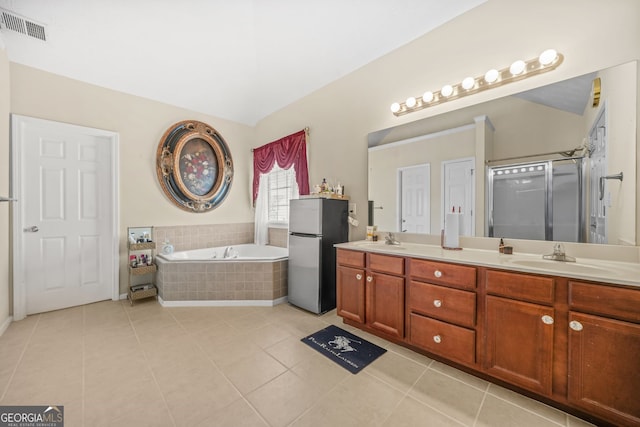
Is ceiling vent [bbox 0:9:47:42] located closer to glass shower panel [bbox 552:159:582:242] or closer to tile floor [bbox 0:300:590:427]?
tile floor [bbox 0:300:590:427]

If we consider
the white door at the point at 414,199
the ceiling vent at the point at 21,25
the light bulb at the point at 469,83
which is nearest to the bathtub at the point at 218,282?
the white door at the point at 414,199

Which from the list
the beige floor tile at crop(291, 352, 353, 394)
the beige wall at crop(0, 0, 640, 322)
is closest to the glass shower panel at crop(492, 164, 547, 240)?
the beige wall at crop(0, 0, 640, 322)

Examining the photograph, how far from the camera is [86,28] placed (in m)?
2.53

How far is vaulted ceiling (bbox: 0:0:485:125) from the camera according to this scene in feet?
7.63

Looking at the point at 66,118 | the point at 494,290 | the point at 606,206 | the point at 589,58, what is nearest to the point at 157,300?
the point at 66,118

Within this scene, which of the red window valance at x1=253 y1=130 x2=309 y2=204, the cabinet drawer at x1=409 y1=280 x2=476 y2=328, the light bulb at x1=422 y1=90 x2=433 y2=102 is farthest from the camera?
the red window valance at x1=253 y1=130 x2=309 y2=204

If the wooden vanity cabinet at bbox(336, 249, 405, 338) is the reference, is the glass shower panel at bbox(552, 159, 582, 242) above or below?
above

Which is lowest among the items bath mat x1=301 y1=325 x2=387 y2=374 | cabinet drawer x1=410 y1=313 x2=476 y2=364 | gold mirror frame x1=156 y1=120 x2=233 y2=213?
bath mat x1=301 y1=325 x2=387 y2=374

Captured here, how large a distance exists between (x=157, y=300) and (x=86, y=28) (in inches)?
122

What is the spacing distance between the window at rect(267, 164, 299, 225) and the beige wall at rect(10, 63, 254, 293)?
76cm

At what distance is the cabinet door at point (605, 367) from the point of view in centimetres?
120

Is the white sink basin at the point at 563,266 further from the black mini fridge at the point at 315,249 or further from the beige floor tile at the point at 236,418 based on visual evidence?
the beige floor tile at the point at 236,418

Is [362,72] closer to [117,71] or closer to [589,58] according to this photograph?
[589,58]

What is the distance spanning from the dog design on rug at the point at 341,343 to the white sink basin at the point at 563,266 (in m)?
1.39
